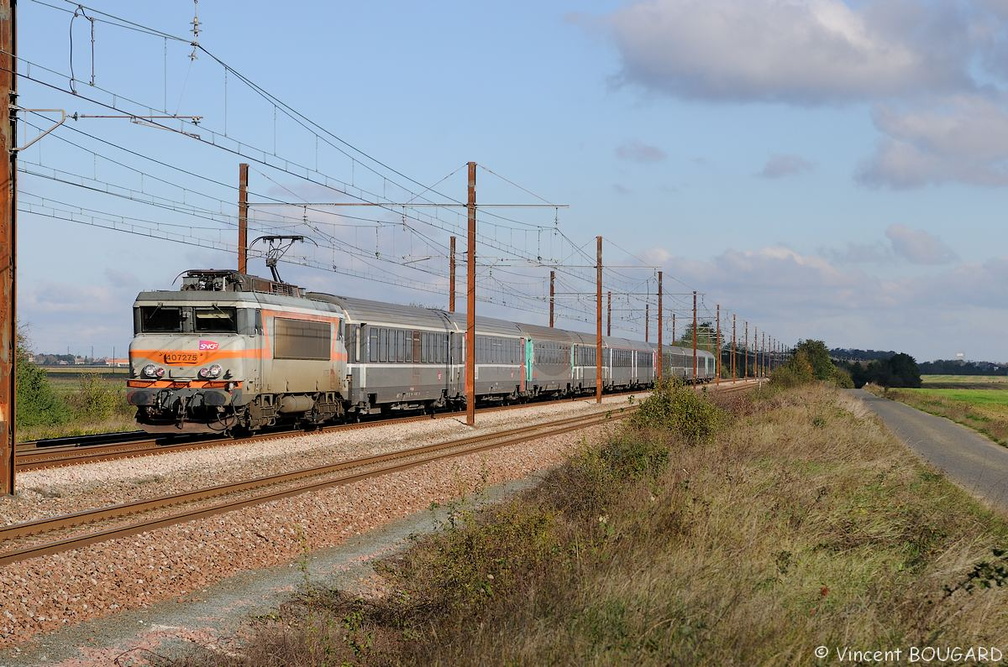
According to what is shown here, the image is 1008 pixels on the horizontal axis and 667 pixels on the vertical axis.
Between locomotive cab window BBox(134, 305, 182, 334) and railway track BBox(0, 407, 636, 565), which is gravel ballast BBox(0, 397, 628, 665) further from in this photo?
locomotive cab window BBox(134, 305, 182, 334)

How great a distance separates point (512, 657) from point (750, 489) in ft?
23.4

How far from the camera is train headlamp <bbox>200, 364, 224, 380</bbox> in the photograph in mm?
24047

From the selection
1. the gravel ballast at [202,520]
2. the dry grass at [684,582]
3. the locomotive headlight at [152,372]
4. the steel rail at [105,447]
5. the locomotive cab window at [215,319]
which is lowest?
the gravel ballast at [202,520]

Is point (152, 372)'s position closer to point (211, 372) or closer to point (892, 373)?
point (211, 372)

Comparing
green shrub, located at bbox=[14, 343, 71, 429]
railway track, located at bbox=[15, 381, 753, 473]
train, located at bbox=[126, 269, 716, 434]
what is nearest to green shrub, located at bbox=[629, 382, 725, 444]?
train, located at bbox=[126, 269, 716, 434]

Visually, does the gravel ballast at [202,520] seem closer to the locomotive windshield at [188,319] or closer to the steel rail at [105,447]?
the steel rail at [105,447]

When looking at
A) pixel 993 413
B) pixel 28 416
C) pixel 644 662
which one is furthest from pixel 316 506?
pixel 993 413

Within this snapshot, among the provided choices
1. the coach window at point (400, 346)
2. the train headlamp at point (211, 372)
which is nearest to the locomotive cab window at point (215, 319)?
the train headlamp at point (211, 372)

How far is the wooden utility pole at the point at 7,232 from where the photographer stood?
52.1 feet

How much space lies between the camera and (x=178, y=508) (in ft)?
51.0

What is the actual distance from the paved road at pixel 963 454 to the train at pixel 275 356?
7400 millimetres

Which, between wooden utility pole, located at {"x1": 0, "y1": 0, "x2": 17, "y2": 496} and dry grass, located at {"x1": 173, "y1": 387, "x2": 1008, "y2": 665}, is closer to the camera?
dry grass, located at {"x1": 173, "y1": 387, "x2": 1008, "y2": 665}

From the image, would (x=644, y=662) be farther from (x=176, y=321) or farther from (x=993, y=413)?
(x=993, y=413)

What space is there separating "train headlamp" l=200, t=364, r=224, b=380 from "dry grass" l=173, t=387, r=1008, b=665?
38.2 ft
